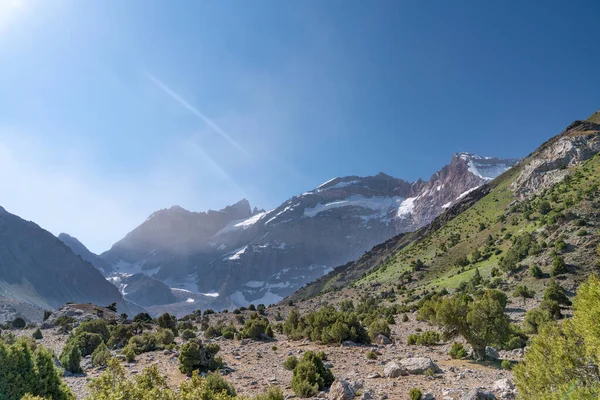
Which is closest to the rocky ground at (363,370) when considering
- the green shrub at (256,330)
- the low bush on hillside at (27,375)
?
the green shrub at (256,330)

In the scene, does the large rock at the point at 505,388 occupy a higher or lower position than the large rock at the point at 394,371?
lower

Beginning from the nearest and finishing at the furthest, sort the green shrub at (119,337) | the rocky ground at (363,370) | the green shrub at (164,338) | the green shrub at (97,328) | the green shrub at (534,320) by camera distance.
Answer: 1. the rocky ground at (363,370)
2. the green shrub at (534,320)
3. the green shrub at (164,338)
4. the green shrub at (119,337)
5. the green shrub at (97,328)

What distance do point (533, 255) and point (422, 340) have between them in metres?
27.2

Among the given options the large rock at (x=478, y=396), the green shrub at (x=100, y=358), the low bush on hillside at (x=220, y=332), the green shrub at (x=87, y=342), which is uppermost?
the green shrub at (x=87, y=342)

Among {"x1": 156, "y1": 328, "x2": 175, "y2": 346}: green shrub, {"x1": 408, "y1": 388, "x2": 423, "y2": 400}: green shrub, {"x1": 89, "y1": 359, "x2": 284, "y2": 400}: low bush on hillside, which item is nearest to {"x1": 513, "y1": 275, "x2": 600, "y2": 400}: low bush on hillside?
{"x1": 408, "y1": 388, "x2": 423, "y2": 400}: green shrub

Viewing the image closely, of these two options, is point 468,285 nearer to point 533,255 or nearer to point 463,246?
point 533,255

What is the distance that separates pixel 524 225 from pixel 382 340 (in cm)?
4585

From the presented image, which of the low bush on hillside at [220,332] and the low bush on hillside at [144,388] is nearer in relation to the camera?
the low bush on hillside at [144,388]

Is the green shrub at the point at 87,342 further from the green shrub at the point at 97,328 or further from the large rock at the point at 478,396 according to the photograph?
the large rock at the point at 478,396

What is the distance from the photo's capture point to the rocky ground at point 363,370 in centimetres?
1448

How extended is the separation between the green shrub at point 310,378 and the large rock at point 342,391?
117cm

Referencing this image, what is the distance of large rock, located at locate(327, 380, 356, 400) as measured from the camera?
13688 millimetres

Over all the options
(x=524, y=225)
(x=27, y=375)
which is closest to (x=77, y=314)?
(x=27, y=375)

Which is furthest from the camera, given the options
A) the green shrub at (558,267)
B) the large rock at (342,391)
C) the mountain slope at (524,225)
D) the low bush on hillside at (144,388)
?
the mountain slope at (524,225)
